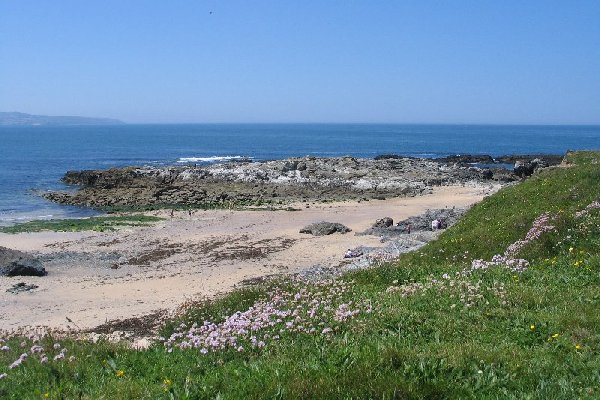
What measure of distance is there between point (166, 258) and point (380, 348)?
23.5 m

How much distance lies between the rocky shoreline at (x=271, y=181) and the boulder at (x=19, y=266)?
23159 mm

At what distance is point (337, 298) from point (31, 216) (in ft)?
133

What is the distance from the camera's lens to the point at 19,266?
2523 centimetres

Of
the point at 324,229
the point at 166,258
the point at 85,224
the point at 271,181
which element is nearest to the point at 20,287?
the point at 166,258

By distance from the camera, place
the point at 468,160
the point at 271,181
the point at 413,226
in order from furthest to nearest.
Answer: the point at 468,160, the point at 271,181, the point at 413,226

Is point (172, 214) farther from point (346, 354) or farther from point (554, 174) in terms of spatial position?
point (346, 354)

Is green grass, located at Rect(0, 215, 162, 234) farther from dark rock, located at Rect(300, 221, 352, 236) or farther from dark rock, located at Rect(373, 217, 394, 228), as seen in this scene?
dark rock, located at Rect(373, 217, 394, 228)

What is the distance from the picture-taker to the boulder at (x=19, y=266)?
82.6 ft

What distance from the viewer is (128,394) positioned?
20.7 feet

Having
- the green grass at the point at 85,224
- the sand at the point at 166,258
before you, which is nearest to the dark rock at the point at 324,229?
the sand at the point at 166,258

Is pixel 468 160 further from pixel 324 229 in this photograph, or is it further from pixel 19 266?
pixel 19 266

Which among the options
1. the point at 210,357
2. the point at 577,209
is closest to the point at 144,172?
the point at 577,209

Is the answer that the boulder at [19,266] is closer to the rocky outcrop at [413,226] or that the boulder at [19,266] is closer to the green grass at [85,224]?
the green grass at [85,224]

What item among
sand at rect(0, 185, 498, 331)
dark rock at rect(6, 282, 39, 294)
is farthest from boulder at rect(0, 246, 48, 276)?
dark rock at rect(6, 282, 39, 294)
